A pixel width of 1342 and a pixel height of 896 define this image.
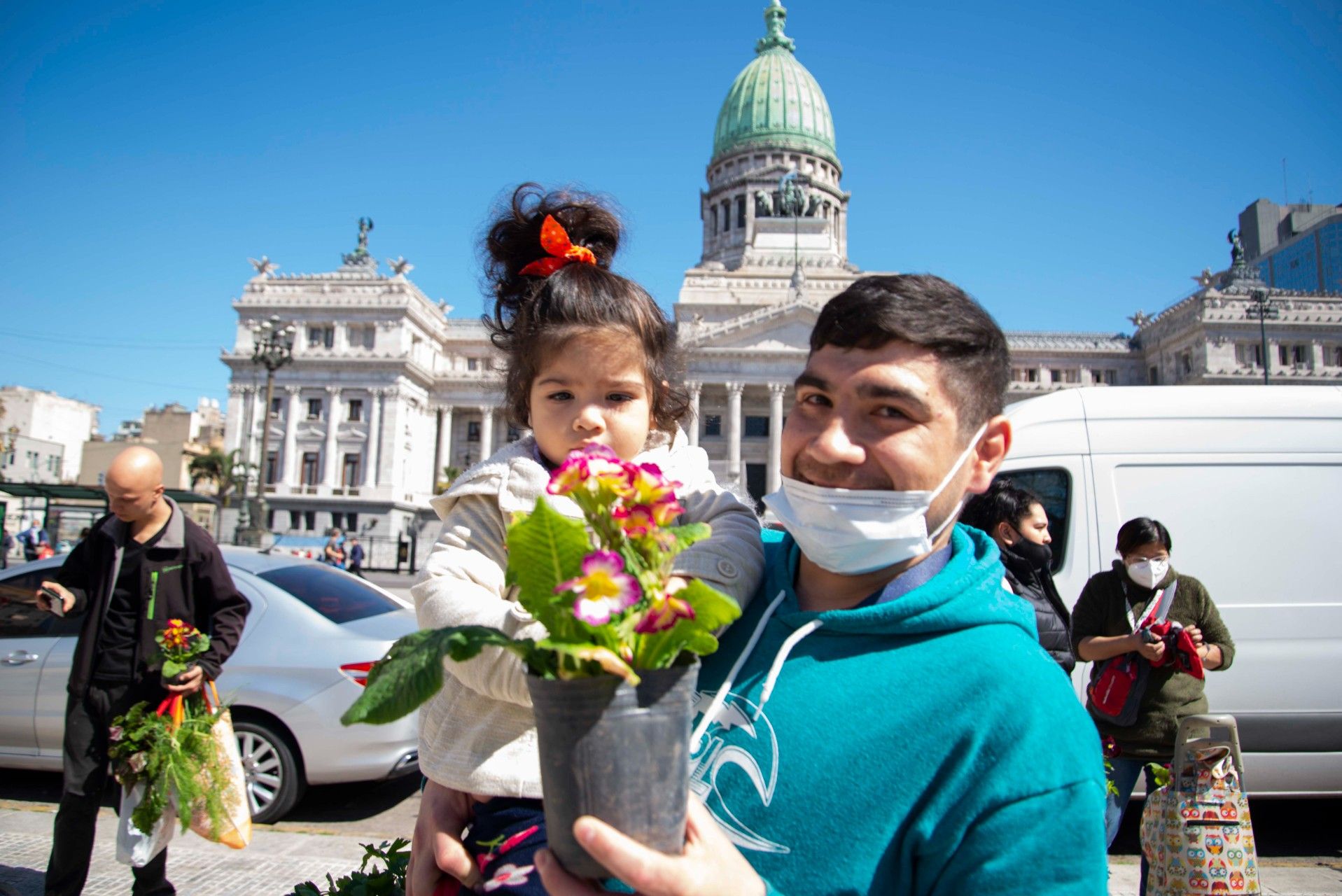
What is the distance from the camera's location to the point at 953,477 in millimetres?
1560

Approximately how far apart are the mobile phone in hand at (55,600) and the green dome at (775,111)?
71.0 metres

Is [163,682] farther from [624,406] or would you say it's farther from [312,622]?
[624,406]

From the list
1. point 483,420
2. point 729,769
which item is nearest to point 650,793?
point 729,769

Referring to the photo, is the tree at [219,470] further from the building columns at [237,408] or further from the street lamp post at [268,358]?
the street lamp post at [268,358]

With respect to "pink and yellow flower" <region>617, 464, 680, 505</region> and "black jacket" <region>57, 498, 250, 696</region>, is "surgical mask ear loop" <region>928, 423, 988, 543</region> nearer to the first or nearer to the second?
"pink and yellow flower" <region>617, 464, 680, 505</region>

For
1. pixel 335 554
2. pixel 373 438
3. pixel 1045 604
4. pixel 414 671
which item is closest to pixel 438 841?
pixel 414 671

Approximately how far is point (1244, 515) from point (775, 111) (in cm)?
7170

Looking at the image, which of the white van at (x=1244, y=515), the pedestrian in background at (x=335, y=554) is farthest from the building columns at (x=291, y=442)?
the white van at (x=1244, y=515)

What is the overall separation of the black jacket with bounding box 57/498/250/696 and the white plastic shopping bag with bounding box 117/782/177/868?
0.60 metres

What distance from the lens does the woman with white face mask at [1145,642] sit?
4297 mm

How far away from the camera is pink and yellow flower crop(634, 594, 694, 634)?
1.00 meters

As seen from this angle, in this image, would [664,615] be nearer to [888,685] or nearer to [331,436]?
[888,685]

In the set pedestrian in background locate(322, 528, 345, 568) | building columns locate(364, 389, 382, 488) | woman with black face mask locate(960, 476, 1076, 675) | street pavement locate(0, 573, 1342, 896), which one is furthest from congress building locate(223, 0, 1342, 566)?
woman with black face mask locate(960, 476, 1076, 675)

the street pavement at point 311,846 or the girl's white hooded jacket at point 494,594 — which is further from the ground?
the girl's white hooded jacket at point 494,594
